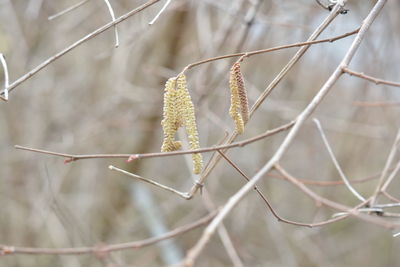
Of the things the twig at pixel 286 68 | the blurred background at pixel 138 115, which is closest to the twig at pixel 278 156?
the twig at pixel 286 68

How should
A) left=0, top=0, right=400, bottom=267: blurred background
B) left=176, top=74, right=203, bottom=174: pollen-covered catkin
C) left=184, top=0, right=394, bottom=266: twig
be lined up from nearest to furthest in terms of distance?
left=184, top=0, right=394, bottom=266: twig → left=176, top=74, right=203, bottom=174: pollen-covered catkin → left=0, top=0, right=400, bottom=267: blurred background

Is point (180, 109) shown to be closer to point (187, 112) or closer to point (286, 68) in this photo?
point (187, 112)

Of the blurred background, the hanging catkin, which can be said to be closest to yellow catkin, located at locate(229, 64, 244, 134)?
the hanging catkin

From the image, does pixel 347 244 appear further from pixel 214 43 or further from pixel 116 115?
pixel 214 43

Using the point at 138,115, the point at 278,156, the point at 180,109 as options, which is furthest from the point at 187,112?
the point at 138,115

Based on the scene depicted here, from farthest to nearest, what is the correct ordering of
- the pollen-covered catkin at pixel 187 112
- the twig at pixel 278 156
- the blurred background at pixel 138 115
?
1. the blurred background at pixel 138 115
2. the pollen-covered catkin at pixel 187 112
3. the twig at pixel 278 156

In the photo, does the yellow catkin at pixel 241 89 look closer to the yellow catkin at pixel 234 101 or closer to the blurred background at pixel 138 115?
the yellow catkin at pixel 234 101

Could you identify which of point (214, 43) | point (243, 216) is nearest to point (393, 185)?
point (243, 216)

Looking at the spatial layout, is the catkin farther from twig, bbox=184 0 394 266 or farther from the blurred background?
the blurred background
